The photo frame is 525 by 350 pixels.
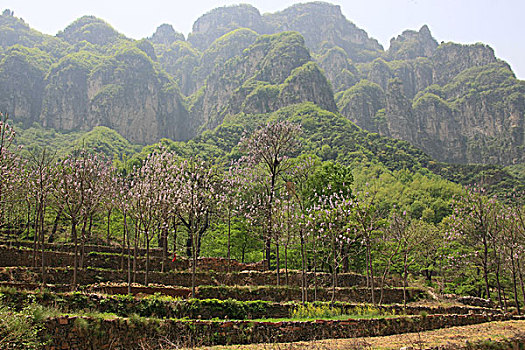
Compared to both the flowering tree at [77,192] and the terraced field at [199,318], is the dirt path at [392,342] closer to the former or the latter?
the terraced field at [199,318]

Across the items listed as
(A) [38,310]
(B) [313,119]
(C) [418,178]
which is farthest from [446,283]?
(B) [313,119]

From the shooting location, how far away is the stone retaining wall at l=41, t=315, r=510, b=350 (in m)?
10.7

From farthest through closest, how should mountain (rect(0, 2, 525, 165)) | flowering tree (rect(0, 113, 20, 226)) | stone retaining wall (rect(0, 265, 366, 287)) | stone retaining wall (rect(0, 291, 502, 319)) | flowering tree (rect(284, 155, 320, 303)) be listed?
mountain (rect(0, 2, 525, 165)) → flowering tree (rect(284, 155, 320, 303)) → stone retaining wall (rect(0, 265, 366, 287)) → flowering tree (rect(0, 113, 20, 226)) → stone retaining wall (rect(0, 291, 502, 319))

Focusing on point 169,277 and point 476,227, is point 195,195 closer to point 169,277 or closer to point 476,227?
point 169,277

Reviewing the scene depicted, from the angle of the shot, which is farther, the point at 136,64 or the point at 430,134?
the point at 430,134

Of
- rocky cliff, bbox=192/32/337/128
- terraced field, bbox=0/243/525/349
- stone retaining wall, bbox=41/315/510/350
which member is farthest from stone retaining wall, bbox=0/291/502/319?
rocky cliff, bbox=192/32/337/128

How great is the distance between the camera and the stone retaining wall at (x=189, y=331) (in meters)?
10.7

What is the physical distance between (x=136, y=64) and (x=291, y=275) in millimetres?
158580

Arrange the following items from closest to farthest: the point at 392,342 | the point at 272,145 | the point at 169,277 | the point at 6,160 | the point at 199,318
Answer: the point at 392,342, the point at 199,318, the point at 6,160, the point at 169,277, the point at 272,145

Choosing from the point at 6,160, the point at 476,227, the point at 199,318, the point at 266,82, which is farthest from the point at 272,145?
the point at 266,82

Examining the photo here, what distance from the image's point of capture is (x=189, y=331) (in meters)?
12.1

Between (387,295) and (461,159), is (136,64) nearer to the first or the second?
(461,159)

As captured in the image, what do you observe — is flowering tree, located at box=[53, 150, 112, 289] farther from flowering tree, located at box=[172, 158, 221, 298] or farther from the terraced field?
flowering tree, located at box=[172, 158, 221, 298]

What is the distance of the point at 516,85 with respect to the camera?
16438 cm
